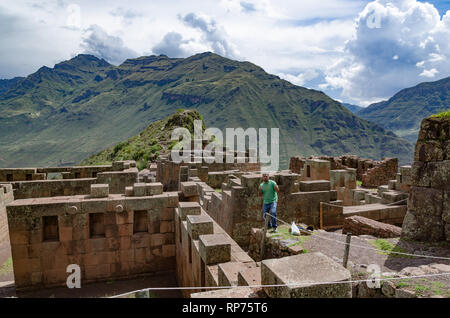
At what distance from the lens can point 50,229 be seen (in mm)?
8906

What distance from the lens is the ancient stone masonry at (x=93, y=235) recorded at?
8.59m

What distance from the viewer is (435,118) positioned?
25.4ft

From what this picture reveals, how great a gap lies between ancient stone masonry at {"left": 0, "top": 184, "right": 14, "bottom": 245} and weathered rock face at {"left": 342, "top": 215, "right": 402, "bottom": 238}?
14.0 m

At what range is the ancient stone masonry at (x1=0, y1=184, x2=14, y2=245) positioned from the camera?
44.4ft

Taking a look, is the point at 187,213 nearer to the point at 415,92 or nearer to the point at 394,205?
the point at 394,205

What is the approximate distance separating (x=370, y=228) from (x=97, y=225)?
8004 mm

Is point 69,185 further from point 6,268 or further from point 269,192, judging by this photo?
point 269,192

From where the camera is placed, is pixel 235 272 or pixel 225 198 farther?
pixel 225 198

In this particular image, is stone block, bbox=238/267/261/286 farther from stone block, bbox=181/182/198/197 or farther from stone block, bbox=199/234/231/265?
stone block, bbox=181/182/198/197

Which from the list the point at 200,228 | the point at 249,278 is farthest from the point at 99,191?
the point at 249,278

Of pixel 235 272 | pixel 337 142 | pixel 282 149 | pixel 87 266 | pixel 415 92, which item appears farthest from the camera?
pixel 415 92
